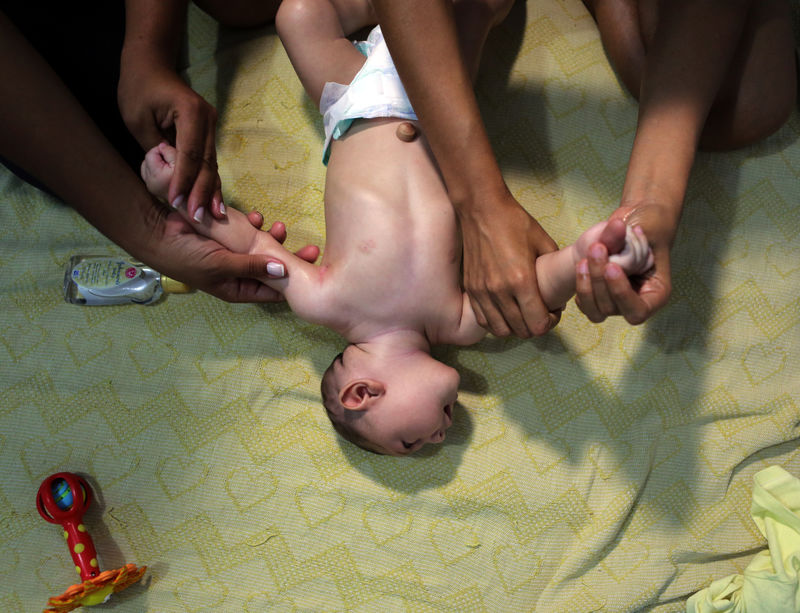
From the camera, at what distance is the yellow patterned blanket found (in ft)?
4.14

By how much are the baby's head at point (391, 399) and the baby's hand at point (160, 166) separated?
0.45m

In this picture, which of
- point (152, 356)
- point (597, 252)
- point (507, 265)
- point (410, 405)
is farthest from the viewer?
point (152, 356)

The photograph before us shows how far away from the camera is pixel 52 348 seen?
53.3 inches

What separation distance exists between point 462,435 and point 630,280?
1.60 feet

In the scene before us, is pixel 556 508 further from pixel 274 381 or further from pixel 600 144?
pixel 600 144

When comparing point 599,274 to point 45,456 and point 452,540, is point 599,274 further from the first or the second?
point 45,456

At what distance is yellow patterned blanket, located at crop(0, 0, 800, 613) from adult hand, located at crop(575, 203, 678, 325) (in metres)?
0.34

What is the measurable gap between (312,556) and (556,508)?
48 cm

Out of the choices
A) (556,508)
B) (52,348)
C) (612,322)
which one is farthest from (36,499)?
(612,322)

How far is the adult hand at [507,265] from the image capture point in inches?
38.6

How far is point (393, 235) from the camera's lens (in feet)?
3.72

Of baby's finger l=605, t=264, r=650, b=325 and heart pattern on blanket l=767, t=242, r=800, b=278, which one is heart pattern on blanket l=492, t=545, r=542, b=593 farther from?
heart pattern on blanket l=767, t=242, r=800, b=278

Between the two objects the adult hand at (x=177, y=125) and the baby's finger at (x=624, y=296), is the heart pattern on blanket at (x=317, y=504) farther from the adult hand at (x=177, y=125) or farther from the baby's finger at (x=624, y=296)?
the baby's finger at (x=624, y=296)

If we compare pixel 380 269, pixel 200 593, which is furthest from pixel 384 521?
pixel 380 269
